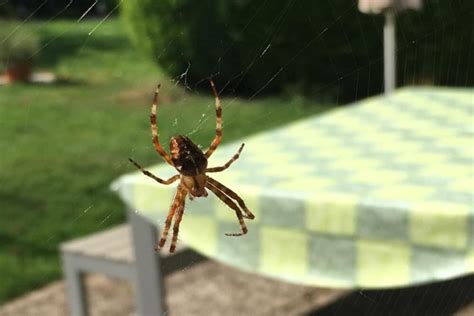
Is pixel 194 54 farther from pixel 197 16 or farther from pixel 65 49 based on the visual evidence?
pixel 65 49

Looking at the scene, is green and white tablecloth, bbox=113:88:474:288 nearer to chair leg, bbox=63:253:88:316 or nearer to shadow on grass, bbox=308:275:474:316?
chair leg, bbox=63:253:88:316

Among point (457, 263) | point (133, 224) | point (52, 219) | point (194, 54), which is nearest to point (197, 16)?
point (194, 54)

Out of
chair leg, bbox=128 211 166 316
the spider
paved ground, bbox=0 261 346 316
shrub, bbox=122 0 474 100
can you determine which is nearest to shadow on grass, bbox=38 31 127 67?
shrub, bbox=122 0 474 100

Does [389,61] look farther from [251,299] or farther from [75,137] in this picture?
[75,137]

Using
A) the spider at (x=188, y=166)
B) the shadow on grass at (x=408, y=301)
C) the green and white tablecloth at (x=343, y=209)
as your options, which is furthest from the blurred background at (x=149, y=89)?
the spider at (x=188, y=166)

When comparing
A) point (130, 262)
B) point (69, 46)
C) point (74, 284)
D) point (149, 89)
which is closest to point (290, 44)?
point (149, 89)

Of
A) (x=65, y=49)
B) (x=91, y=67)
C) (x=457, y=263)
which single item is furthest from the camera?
(x=65, y=49)
